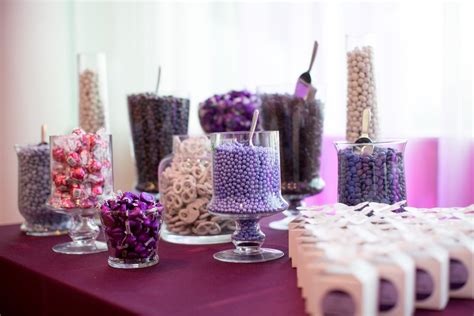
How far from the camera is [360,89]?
1463 millimetres

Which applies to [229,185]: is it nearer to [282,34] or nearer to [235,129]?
[235,129]

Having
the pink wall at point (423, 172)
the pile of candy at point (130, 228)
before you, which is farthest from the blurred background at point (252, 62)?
the pile of candy at point (130, 228)

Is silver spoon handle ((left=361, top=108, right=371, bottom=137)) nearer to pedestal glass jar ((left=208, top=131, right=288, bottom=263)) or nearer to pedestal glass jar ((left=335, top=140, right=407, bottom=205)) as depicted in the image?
pedestal glass jar ((left=335, top=140, right=407, bottom=205))

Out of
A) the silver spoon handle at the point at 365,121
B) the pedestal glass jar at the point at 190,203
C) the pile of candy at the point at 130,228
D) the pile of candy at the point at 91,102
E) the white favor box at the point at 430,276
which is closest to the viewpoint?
the white favor box at the point at 430,276

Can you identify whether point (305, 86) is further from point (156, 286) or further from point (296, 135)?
point (156, 286)

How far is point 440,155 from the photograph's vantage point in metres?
1.74

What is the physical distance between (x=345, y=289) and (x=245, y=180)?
1.61 ft

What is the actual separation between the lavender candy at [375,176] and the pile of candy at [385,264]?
0.69 ft

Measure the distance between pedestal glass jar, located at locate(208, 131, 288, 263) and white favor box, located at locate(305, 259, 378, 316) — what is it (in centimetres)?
44

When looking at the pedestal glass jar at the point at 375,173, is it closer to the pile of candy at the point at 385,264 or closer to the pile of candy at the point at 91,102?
the pile of candy at the point at 385,264

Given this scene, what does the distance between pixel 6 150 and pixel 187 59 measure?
0.84 m

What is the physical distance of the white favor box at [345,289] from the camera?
72 cm

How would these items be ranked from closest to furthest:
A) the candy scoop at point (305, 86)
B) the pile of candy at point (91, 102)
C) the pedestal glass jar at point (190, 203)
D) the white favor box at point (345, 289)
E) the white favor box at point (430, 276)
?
the white favor box at point (345, 289), the white favor box at point (430, 276), the pedestal glass jar at point (190, 203), the candy scoop at point (305, 86), the pile of candy at point (91, 102)

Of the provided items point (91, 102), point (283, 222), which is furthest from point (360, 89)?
point (91, 102)
